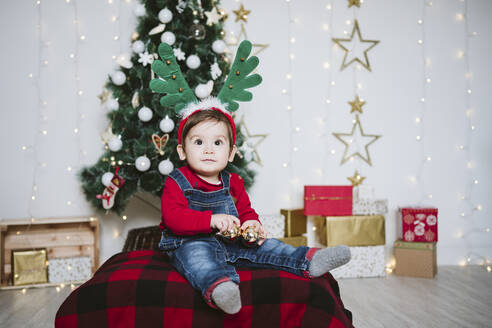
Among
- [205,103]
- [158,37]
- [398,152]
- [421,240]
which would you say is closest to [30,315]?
[205,103]

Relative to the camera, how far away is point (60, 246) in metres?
2.35

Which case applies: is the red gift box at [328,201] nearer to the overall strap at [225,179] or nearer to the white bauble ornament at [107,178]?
the overall strap at [225,179]

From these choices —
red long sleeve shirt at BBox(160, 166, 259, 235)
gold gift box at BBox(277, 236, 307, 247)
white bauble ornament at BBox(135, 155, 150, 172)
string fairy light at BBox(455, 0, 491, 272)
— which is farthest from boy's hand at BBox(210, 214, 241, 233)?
string fairy light at BBox(455, 0, 491, 272)

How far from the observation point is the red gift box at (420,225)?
242 centimetres

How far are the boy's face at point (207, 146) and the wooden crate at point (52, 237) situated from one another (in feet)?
3.98

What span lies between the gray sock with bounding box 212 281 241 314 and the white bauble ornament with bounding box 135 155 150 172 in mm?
1182

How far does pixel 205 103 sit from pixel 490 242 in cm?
251

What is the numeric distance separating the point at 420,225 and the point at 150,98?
1.87 metres

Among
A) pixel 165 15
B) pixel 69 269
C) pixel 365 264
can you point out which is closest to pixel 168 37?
pixel 165 15

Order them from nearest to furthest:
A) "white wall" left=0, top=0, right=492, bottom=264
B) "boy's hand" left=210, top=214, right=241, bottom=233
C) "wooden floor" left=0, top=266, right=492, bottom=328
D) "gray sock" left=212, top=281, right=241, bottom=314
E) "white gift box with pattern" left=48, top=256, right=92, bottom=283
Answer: "gray sock" left=212, top=281, right=241, bottom=314
"boy's hand" left=210, top=214, right=241, bottom=233
"wooden floor" left=0, top=266, right=492, bottom=328
"white gift box with pattern" left=48, top=256, right=92, bottom=283
"white wall" left=0, top=0, right=492, bottom=264

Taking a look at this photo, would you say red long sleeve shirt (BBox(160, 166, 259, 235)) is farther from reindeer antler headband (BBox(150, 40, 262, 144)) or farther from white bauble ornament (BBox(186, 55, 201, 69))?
white bauble ornament (BBox(186, 55, 201, 69))

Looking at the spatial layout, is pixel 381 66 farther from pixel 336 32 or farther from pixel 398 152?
pixel 398 152

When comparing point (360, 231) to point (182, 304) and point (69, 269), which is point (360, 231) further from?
point (69, 269)

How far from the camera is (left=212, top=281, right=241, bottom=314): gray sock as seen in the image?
1.01 metres
